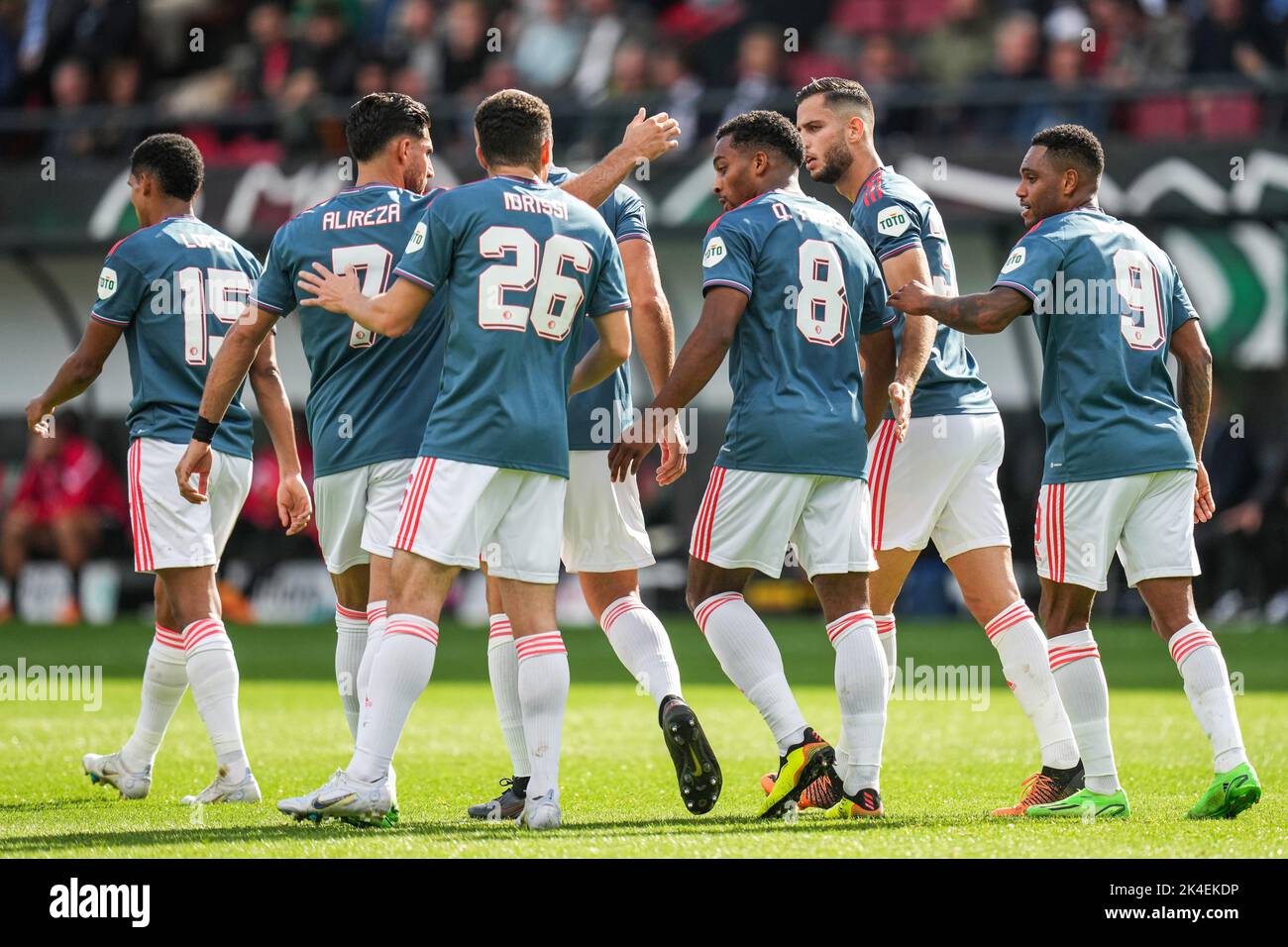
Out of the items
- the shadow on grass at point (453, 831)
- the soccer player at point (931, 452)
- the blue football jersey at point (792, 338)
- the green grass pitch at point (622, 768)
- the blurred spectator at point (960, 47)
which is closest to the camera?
the green grass pitch at point (622, 768)

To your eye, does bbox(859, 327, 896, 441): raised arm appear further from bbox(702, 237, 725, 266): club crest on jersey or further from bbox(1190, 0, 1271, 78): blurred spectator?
bbox(1190, 0, 1271, 78): blurred spectator

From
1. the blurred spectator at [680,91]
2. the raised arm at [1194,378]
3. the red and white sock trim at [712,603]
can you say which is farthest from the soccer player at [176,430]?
the blurred spectator at [680,91]

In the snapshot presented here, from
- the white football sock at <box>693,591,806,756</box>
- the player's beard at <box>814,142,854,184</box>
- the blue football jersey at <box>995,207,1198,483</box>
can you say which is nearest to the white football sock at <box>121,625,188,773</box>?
the white football sock at <box>693,591,806,756</box>

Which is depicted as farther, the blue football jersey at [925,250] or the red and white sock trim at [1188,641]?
the blue football jersey at [925,250]

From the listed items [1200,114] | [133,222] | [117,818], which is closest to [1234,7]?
[1200,114]

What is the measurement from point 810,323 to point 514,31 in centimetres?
1372

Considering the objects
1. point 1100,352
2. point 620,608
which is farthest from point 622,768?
point 1100,352

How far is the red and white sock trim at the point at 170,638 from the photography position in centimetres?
651

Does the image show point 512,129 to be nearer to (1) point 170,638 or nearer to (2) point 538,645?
(2) point 538,645

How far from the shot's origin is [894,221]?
6148mm

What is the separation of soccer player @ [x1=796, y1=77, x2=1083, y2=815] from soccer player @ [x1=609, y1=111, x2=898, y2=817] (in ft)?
1.34

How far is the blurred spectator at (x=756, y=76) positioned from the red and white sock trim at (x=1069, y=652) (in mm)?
10346

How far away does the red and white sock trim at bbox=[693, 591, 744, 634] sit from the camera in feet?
19.2

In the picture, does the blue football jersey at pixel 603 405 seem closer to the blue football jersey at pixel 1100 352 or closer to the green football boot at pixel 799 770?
the green football boot at pixel 799 770
